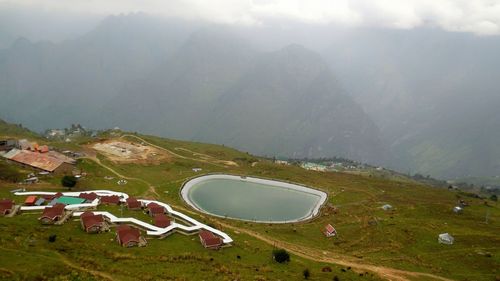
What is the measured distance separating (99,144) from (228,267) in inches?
4344

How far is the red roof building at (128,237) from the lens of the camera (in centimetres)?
6050

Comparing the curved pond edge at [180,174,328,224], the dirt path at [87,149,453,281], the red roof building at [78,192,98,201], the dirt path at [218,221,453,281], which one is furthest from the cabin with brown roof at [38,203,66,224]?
the dirt path at [218,221,453,281]

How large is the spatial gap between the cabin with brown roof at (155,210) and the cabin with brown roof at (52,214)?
1642 cm

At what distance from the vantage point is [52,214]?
6762 cm

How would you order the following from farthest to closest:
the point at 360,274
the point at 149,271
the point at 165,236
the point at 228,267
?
the point at 165,236 → the point at 360,274 → the point at 228,267 → the point at 149,271

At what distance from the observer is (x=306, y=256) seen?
2726 inches

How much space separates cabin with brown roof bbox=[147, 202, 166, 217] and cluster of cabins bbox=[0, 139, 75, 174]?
37612 mm

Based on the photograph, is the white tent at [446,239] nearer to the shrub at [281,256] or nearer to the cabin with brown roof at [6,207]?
the shrub at [281,256]

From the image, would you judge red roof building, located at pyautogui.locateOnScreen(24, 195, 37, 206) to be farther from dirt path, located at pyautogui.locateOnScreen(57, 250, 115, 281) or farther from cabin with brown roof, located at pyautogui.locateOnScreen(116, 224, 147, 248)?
dirt path, located at pyautogui.locateOnScreen(57, 250, 115, 281)

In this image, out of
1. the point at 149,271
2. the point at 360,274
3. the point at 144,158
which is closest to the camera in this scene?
the point at 149,271

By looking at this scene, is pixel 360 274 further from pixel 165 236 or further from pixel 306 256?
pixel 165 236

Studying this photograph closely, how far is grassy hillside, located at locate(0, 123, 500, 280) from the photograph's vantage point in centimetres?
5169

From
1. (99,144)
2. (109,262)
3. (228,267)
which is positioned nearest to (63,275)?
(109,262)

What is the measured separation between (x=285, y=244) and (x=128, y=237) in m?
29.9
